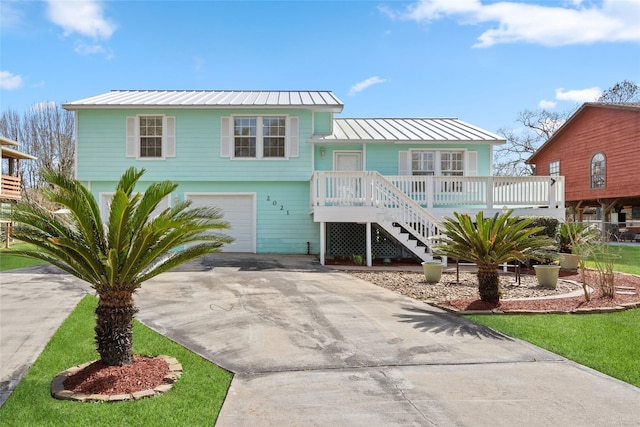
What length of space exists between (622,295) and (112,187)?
15738 millimetres

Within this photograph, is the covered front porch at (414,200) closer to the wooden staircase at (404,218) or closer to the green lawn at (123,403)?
the wooden staircase at (404,218)

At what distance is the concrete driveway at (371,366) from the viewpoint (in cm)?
351

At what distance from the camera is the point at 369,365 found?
4.68 m

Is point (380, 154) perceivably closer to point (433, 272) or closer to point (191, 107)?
point (433, 272)

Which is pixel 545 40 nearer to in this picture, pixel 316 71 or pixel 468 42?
pixel 468 42

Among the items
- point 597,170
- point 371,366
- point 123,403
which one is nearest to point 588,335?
point 371,366

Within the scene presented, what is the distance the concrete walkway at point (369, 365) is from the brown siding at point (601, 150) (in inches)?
706

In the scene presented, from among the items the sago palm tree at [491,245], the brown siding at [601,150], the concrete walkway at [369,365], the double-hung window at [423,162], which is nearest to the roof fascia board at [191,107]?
the double-hung window at [423,162]

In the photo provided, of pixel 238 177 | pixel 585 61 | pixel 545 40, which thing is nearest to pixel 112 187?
pixel 238 177

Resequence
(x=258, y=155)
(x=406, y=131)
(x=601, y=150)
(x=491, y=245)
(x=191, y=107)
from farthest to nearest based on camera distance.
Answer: (x=601, y=150)
(x=406, y=131)
(x=258, y=155)
(x=191, y=107)
(x=491, y=245)

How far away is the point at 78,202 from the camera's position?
4160 millimetres

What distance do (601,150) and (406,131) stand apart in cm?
1218

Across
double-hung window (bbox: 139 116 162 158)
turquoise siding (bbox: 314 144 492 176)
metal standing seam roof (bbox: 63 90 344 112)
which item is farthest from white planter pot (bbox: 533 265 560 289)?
double-hung window (bbox: 139 116 162 158)

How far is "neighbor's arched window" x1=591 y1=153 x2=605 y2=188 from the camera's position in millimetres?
21844
